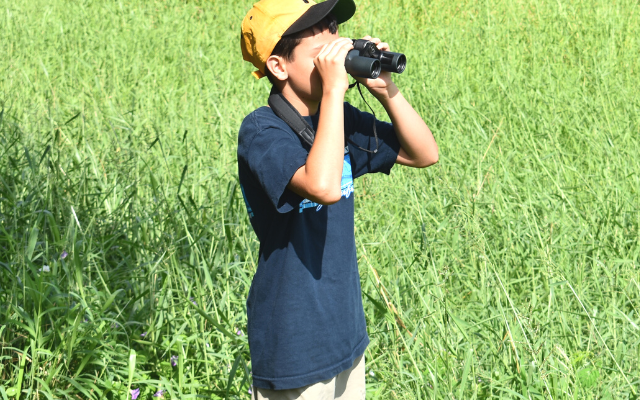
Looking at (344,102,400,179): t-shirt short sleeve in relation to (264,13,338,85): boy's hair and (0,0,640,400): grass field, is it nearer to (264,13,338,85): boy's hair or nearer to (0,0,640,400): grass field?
(264,13,338,85): boy's hair

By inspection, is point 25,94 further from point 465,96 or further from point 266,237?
point 266,237

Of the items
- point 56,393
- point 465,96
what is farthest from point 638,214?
point 56,393

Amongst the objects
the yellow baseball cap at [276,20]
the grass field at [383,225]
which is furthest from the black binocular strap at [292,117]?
the grass field at [383,225]

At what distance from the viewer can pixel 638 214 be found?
9.23 feet

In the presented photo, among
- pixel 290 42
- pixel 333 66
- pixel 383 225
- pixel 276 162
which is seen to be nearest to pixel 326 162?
pixel 276 162

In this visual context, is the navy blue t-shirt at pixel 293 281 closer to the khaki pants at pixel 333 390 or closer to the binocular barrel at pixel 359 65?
the khaki pants at pixel 333 390

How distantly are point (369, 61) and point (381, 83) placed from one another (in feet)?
0.48

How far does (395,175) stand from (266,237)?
1942mm

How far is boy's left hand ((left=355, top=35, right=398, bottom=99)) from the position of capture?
5.04 ft

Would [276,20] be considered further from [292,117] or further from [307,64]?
[292,117]

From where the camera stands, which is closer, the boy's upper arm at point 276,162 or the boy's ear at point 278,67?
the boy's upper arm at point 276,162

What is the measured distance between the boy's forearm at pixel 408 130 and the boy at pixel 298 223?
3 centimetres

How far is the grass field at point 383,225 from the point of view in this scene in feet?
6.95

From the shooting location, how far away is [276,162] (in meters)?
1.35
